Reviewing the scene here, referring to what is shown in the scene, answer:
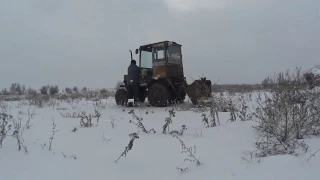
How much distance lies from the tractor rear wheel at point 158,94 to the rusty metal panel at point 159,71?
36 centimetres

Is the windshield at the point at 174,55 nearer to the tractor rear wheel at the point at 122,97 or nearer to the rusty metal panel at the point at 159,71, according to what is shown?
the rusty metal panel at the point at 159,71

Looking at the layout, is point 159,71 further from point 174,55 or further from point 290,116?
point 290,116

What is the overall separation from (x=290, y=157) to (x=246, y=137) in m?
0.95

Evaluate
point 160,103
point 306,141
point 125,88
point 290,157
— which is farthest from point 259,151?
point 125,88

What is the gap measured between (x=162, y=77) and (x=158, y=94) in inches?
28.1

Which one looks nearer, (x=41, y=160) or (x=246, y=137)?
(x=41, y=160)

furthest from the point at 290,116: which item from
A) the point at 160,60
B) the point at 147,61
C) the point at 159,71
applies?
the point at 147,61

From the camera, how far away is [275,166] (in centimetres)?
258

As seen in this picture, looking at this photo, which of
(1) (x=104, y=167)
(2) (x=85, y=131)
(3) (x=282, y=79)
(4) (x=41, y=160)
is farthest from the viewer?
(2) (x=85, y=131)

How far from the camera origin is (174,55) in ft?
35.0

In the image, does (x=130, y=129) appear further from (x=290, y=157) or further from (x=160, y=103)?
(x=160, y=103)

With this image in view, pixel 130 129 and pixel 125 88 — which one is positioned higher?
pixel 125 88

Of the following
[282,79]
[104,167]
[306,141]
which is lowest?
[104,167]

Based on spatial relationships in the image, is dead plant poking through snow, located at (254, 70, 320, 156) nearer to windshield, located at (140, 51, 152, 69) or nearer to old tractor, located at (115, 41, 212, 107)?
old tractor, located at (115, 41, 212, 107)
